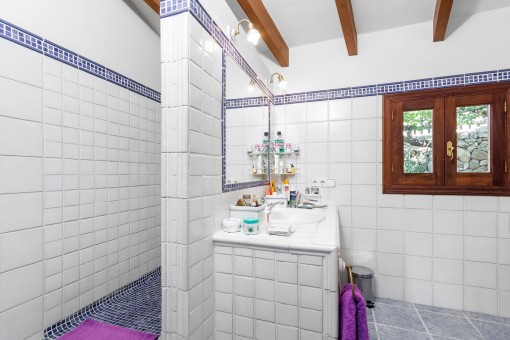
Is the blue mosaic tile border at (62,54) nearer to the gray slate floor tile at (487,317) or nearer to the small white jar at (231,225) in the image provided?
the small white jar at (231,225)

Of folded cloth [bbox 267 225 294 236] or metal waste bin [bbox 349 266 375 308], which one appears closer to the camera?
folded cloth [bbox 267 225 294 236]

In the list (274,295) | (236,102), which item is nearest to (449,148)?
(236,102)

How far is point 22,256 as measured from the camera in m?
1.33

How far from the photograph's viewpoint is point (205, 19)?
1.29 meters

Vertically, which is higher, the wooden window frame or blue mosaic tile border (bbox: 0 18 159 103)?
blue mosaic tile border (bbox: 0 18 159 103)

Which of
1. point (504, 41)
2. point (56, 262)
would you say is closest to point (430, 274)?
point (504, 41)

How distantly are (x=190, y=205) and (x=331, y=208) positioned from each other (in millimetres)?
1552

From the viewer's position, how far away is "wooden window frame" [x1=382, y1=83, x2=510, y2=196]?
1993 mm

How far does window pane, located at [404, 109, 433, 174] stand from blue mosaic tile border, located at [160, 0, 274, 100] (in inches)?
59.2

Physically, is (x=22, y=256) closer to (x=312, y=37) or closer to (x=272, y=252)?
(x=272, y=252)

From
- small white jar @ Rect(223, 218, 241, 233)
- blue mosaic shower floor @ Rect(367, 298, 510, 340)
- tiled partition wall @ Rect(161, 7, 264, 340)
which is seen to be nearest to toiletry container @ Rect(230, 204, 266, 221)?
small white jar @ Rect(223, 218, 241, 233)

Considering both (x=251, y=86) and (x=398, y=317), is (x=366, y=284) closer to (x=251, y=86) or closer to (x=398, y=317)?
(x=398, y=317)

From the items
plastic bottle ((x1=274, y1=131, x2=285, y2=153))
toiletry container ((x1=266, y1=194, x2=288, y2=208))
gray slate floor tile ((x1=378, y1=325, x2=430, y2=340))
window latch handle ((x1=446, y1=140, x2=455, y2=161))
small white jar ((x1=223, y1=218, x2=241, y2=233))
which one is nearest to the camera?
small white jar ((x1=223, y1=218, x2=241, y2=233))

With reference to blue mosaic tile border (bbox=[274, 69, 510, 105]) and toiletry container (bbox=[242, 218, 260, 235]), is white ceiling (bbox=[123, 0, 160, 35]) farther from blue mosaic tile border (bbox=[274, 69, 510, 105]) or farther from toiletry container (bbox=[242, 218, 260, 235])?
toiletry container (bbox=[242, 218, 260, 235])
